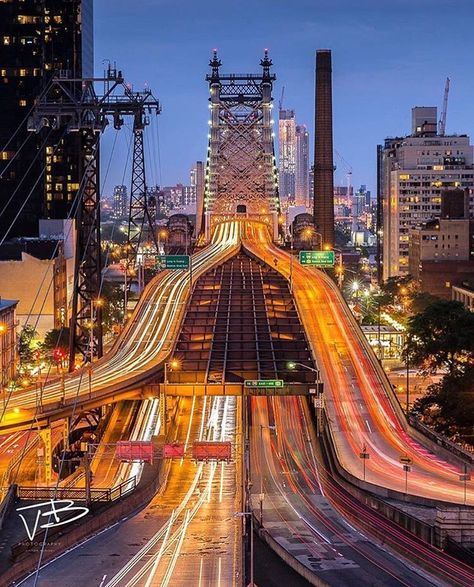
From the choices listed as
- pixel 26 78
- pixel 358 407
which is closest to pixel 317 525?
pixel 358 407

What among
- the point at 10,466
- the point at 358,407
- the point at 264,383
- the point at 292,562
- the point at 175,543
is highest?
the point at 264,383

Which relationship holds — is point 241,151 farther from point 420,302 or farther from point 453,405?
point 453,405

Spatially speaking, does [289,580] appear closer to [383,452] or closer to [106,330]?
[383,452]

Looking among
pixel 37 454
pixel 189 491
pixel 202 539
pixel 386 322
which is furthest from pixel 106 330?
pixel 202 539

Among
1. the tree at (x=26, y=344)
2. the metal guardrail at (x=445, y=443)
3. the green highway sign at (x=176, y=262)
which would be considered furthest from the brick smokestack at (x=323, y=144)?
the metal guardrail at (x=445, y=443)
